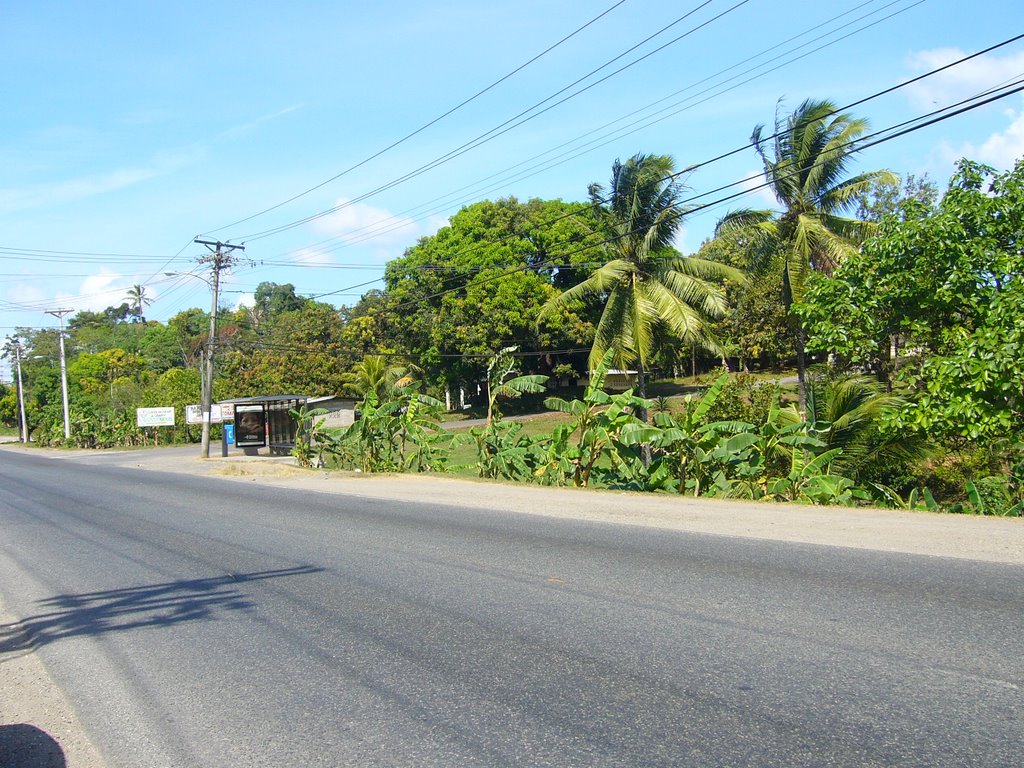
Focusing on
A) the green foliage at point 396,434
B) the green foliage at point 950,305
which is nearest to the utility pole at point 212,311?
the green foliage at point 396,434

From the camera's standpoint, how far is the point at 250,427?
136ft

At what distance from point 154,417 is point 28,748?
5418cm

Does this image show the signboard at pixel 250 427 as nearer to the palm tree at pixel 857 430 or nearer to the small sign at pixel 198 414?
the small sign at pixel 198 414

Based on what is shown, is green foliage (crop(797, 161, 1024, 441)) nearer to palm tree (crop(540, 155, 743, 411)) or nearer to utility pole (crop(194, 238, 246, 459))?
palm tree (crop(540, 155, 743, 411))

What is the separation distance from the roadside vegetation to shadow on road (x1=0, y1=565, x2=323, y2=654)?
9.34 metres

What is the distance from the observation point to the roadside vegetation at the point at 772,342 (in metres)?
13.7

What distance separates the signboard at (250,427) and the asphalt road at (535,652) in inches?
1205

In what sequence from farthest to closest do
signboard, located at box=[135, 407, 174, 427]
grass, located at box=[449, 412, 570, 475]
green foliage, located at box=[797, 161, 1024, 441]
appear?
signboard, located at box=[135, 407, 174, 427], grass, located at box=[449, 412, 570, 475], green foliage, located at box=[797, 161, 1024, 441]

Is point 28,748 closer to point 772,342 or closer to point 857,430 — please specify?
point 857,430

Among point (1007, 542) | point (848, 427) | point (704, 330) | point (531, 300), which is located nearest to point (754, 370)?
point (531, 300)

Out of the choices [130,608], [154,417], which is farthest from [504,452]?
[154,417]

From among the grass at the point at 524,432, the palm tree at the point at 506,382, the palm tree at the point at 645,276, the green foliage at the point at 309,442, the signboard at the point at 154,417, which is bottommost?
the grass at the point at 524,432

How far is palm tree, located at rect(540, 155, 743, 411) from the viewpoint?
26250 mm

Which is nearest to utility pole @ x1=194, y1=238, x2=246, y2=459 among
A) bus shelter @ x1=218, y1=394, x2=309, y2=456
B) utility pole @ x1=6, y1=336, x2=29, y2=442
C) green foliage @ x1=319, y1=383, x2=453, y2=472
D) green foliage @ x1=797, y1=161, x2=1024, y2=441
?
bus shelter @ x1=218, y1=394, x2=309, y2=456
